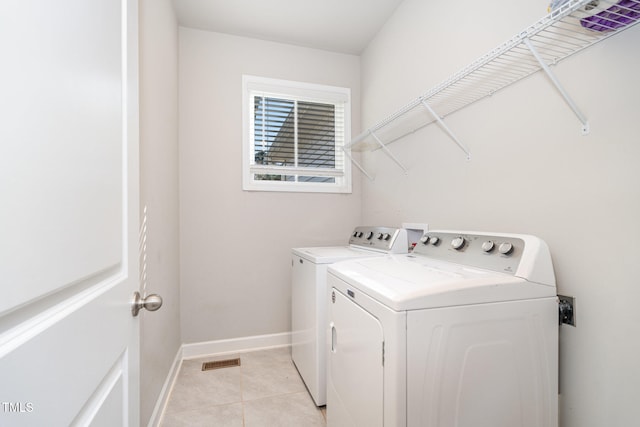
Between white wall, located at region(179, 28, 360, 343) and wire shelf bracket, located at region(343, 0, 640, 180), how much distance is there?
155 cm

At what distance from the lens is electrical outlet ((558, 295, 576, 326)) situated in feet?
3.33

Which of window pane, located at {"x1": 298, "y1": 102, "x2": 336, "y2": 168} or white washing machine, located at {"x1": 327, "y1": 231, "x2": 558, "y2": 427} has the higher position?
window pane, located at {"x1": 298, "y1": 102, "x2": 336, "y2": 168}

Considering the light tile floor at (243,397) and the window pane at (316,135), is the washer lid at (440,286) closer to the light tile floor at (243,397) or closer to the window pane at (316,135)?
the light tile floor at (243,397)

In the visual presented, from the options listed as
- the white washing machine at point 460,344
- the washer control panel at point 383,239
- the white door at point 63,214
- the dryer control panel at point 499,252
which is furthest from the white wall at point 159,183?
the dryer control panel at point 499,252

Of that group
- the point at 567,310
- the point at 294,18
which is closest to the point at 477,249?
the point at 567,310

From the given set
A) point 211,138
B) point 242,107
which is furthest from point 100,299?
point 242,107

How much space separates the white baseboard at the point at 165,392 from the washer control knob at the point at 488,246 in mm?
1832

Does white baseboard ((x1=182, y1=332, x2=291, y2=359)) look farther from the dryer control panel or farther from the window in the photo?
the dryer control panel

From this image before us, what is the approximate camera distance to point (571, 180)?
1031 mm

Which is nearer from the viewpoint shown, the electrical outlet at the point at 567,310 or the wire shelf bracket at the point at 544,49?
the wire shelf bracket at the point at 544,49

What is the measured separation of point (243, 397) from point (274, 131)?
2.16 m

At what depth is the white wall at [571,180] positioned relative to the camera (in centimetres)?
88

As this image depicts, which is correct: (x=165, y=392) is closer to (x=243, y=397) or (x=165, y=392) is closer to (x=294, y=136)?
(x=243, y=397)

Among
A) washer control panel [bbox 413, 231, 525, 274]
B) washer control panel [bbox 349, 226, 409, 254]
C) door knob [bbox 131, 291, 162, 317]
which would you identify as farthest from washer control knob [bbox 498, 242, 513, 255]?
door knob [bbox 131, 291, 162, 317]
